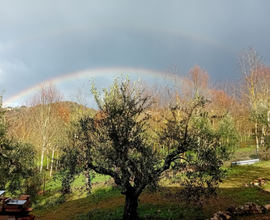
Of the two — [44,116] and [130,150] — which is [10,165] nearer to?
[130,150]

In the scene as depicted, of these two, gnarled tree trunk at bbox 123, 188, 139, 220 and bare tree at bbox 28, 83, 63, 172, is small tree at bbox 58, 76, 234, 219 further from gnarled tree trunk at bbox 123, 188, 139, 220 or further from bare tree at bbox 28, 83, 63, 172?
bare tree at bbox 28, 83, 63, 172

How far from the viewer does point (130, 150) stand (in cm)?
980

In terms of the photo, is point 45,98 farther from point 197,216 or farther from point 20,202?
point 197,216

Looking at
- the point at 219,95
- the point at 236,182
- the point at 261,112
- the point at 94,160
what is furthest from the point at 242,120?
the point at 94,160

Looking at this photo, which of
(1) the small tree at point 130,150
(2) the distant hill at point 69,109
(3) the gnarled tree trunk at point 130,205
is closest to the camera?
(1) the small tree at point 130,150

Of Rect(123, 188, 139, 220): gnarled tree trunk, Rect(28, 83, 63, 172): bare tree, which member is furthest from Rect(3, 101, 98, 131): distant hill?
Rect(123, 188, 139, 220): gnarled tree trunk

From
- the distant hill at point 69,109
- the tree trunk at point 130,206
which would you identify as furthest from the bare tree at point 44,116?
the tree trunk at point 130,206

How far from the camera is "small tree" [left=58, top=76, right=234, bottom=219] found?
9344mm

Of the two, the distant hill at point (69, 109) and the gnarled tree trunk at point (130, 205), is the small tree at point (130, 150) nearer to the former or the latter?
the gnarled tree trunk at point (130, 205)

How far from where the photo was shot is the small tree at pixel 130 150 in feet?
30.7

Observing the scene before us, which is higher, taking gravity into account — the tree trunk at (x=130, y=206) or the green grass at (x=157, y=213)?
the tree trunk at (x=130, y=206)

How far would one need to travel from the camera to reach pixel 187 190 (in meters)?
9.24

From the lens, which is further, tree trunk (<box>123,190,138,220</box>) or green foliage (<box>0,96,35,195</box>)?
green foliage (<box>0,96,35,195</box>)

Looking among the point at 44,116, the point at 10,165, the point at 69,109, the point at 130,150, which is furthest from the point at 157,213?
the point at 69,109
